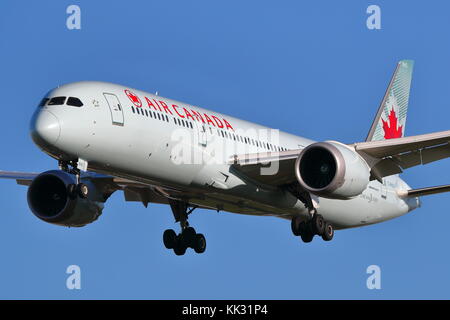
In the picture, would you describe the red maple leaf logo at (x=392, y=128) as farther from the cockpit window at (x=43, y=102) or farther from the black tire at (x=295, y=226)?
the cockpit window at (x=43, y=102)

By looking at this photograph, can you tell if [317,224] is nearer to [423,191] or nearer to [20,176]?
[423,191]

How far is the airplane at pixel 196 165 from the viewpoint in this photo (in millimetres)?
33688

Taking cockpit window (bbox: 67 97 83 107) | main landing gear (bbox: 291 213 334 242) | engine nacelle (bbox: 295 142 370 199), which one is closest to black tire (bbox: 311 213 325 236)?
main landing gear (bbox: 291 213 334 242)

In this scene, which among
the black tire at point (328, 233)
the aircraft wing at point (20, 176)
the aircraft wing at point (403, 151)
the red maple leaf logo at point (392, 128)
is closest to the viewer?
the aircraft wing at point (403, 151)

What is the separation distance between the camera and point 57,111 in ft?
108

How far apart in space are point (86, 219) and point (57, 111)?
11.2 m

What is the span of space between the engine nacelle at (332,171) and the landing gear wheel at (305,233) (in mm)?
4130

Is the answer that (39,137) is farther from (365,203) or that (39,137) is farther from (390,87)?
(390,87)

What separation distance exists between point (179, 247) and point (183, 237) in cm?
49

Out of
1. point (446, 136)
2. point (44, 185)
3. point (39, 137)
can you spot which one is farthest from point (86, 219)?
point (446, 136)

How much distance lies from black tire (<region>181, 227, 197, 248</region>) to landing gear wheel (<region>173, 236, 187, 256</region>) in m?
0.17

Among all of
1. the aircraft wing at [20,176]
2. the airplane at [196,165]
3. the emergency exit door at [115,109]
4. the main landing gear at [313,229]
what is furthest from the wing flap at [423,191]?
the aircraft wing at [20,176]

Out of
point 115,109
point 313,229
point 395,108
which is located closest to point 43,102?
point 115,109
